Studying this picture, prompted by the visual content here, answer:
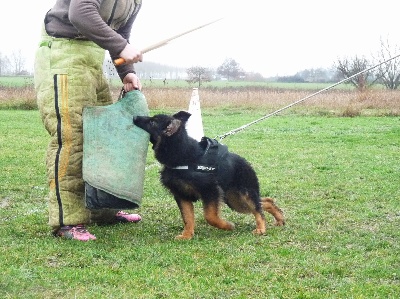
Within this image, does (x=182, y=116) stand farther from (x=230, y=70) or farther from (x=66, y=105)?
(x=230, y=70)

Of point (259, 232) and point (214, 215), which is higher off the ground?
point (214, 215)

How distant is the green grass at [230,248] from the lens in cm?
385

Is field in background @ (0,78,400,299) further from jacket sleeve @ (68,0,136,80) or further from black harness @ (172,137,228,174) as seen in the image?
jacket sleeve @ (68,0,136,80)

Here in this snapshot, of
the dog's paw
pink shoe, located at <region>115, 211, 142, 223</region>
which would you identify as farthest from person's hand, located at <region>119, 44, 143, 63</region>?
the dog's paw

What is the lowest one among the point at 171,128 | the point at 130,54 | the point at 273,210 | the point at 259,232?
the point at 259,232

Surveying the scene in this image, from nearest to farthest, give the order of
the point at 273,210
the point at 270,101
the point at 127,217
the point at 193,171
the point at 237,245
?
the point at 237,245 → the point at 193,171 → the point at 273,210 → the point at 127,217 → the point at 270,101

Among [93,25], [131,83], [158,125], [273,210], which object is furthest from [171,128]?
[273,210]

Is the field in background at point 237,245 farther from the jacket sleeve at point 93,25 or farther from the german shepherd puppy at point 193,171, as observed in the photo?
the jacket sleeve at point 93,25

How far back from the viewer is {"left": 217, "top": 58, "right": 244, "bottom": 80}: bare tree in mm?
50688

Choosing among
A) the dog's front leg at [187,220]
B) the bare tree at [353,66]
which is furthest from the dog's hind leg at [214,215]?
the bare tree at [353,66]

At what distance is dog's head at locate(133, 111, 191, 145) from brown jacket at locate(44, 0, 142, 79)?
617 millimetres

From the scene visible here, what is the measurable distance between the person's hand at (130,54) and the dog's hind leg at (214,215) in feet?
4.68

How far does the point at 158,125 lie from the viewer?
17.7 ft

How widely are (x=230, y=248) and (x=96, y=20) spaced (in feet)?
6.92
